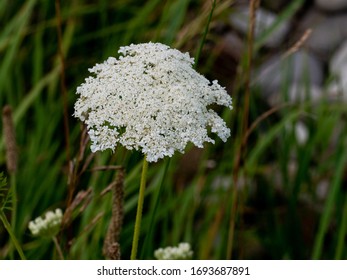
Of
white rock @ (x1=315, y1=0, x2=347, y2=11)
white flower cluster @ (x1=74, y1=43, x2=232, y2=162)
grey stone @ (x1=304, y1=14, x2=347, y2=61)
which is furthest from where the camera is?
white rock @ (x1=315, y1=0, x2=347, y2=11)

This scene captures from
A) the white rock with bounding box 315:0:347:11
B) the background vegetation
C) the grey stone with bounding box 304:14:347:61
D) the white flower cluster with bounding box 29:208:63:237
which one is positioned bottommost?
the white flower cluster with bounding box 29:208:63:237

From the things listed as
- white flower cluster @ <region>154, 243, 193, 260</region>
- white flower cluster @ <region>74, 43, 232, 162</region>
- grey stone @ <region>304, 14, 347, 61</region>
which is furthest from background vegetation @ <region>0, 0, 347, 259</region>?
grey stone @ <region>304, 14, 347, 61</region>

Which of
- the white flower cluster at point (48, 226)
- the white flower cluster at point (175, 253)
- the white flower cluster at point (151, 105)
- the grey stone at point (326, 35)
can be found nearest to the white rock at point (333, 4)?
the grey stone at point (326, 35)

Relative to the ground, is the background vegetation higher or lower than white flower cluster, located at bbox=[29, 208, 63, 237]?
higher

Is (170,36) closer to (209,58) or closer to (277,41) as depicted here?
(209,58)

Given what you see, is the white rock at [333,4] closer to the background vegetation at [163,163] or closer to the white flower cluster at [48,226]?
the background vegetation at [163,163]

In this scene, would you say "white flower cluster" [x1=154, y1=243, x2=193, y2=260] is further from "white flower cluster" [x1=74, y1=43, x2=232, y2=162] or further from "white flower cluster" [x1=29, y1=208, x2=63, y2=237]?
"white flower cluster" [x1=74, y1=43, x2=232, y2=162]

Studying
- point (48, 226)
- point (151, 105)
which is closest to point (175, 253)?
point (48, 226)
